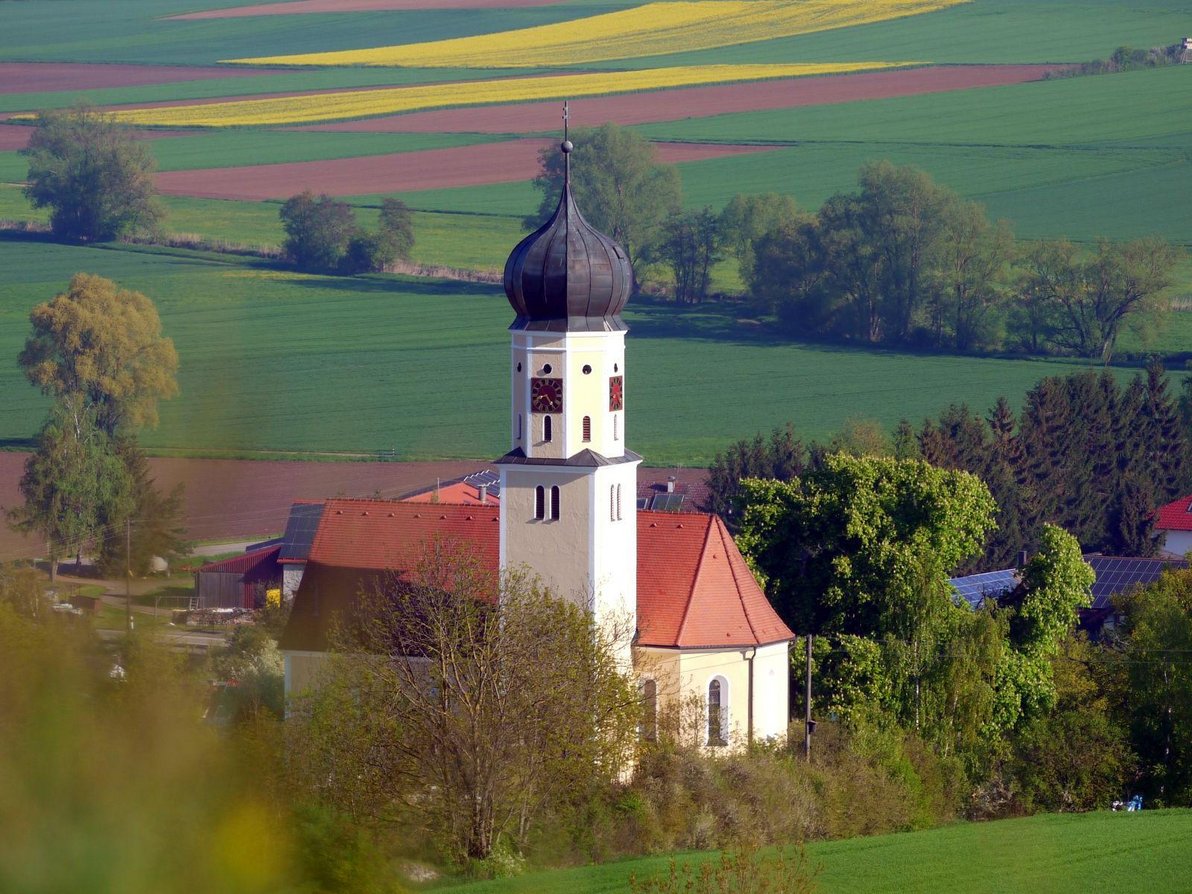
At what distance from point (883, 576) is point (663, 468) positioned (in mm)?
33797

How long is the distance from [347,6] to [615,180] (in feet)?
123

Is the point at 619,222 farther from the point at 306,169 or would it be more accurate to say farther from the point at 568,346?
the point at 568,346

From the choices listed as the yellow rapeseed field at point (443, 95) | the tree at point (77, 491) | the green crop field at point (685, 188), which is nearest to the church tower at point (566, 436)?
the green crop field at point (685, 188)

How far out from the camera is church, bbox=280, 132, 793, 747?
133 feet

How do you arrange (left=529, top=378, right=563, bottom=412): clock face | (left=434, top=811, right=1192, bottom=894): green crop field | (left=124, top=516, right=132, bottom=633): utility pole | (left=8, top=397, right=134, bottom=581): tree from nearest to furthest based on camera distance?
(left=124, top=516, right=132, bottom=633): utility pole → (left=8, top=397, right=134, bottom=581): tree → (left=434, top=811, right=1192, bottom=894): green crop field → (left=529, top=378, right=563, bottom=412): clock face

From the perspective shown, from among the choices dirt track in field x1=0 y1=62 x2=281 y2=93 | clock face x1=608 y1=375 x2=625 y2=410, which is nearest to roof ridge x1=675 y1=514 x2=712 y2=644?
clock face x1=608 y1=375 x2=625 y2=410

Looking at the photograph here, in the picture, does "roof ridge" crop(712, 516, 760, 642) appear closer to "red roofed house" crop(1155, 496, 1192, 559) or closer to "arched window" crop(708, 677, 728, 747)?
"arched window" crop(708, 677, 728, 747)

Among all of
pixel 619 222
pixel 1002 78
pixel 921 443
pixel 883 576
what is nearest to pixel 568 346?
pixel 883 576

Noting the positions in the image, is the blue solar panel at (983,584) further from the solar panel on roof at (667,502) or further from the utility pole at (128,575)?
the utility pole at (128,575)

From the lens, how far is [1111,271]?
338 ft

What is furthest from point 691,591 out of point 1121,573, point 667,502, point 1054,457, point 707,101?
point 707,101

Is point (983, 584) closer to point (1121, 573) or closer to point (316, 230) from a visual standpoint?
point (1121, 573)

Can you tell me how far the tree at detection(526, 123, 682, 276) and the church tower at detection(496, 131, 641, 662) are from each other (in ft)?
267

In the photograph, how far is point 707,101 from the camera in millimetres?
137500
